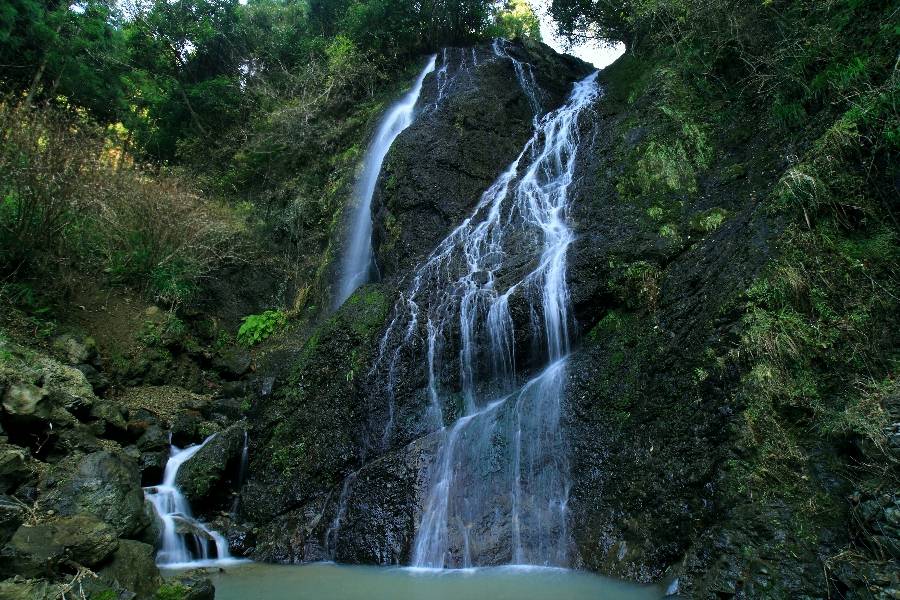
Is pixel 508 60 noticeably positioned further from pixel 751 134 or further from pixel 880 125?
pixel 880 125

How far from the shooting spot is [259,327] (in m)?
13.8

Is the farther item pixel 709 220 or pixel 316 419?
pixel 316 419

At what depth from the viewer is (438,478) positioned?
265 inches

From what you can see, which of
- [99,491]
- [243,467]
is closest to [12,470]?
[99,491]

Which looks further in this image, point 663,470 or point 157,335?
point 157,335

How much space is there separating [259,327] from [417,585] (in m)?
9.79

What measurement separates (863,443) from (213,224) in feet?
45.8

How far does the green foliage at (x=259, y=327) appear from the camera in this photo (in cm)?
1374

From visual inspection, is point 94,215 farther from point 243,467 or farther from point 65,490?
point 65,490

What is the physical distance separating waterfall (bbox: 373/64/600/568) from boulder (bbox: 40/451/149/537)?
3.15 meters

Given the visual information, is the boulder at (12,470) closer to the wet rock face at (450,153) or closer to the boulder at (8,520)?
the boulder at (8,520)

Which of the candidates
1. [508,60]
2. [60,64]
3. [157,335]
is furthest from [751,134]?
[60,64]

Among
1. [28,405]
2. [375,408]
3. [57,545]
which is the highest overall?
[375,408]

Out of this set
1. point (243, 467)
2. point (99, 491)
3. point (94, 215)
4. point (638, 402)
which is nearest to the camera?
point (99, 491)
